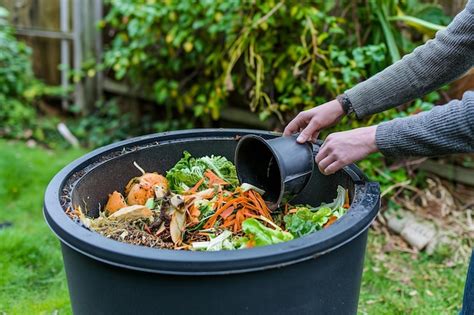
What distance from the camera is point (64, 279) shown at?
281cm

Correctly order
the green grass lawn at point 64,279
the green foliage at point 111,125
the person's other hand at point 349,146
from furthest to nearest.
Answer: the green foliage at point 111,125 → the green grass lawn at point 64,279 → the person's other hand at point 349,146

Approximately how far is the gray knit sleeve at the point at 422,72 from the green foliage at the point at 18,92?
3.83 meters

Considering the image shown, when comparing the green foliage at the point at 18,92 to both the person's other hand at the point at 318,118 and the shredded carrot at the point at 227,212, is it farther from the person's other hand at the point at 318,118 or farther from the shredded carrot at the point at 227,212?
the person's other hand at the point at 318,118

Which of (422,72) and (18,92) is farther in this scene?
(18,92)

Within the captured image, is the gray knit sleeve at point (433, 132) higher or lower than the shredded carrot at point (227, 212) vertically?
higher

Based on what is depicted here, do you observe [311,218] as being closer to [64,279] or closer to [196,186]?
[196,186]

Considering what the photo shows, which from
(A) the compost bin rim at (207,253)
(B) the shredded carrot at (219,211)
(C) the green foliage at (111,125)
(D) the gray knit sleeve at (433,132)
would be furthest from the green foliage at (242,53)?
(A) the compost bin rim at (207,253)

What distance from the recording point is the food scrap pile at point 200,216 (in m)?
1.61

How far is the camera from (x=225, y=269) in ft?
4.13

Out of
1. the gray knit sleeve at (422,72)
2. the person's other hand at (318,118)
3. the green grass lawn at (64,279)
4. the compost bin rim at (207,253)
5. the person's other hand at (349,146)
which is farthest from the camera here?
the green grass lawn at (64,279)

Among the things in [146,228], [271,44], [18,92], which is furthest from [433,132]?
[18,92]

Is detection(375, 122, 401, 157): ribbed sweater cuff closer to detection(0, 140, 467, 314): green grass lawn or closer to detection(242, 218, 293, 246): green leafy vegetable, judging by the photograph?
detection(242, 218, 293, 246): green leafy vegetable

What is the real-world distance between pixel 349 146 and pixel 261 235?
0.35m

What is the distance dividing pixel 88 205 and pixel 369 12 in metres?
2.09
